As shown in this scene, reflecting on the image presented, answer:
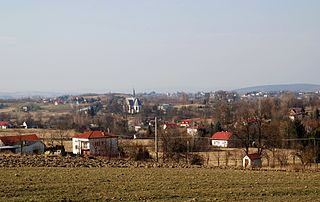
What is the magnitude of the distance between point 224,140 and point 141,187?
54.7 metres

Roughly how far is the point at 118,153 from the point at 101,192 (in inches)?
1239

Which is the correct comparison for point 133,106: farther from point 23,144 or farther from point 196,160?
point 196,160

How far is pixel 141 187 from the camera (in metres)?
18.2

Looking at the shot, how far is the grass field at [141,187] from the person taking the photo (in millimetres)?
15695

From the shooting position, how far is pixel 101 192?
16.5 metres

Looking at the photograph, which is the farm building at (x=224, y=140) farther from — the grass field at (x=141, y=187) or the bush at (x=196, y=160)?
the grass field at (x=141, y=187)

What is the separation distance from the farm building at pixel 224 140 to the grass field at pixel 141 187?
47146 mm

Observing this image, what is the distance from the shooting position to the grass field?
15695 mm

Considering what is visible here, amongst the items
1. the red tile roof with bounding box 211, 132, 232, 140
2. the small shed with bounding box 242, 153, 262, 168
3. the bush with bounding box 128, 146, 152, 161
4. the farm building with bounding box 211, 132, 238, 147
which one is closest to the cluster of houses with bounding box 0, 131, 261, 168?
the bush with bounding box 128, 146, 152, 161

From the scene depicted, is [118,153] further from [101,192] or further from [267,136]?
[101,192]

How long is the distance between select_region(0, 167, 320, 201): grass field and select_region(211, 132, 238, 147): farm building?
47.1m

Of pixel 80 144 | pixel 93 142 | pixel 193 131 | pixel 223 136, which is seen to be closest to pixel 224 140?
pixel 223 136

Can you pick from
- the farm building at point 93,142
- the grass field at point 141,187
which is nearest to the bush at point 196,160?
the farm building at point 93,142

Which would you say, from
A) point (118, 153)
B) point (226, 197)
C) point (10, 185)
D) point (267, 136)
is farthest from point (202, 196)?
point (267, 136)
